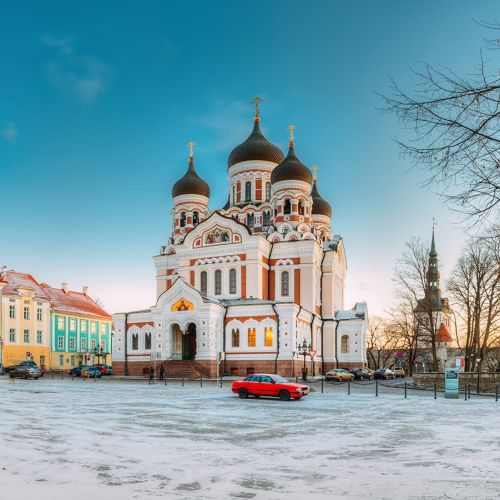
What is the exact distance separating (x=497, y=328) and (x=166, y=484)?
43032 millimetres

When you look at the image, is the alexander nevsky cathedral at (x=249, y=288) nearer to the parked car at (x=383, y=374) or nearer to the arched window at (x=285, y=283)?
the arched window at (x=285, y=283)

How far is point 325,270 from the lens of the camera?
57.9 metres

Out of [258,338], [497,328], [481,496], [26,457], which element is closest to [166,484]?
[26,457]

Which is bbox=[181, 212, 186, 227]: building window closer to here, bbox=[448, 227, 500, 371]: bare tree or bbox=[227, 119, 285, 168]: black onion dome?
bbox=[227, 119, 285, 168]: black onion dome

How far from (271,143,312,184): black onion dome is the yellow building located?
28.6 meters

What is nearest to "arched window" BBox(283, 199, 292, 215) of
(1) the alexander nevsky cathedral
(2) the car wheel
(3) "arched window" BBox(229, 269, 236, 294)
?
(1) the alexander nevsky cathedral

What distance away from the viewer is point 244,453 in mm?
11805

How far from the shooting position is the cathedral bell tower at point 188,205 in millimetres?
62331

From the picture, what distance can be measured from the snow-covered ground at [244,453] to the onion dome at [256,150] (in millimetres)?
42826

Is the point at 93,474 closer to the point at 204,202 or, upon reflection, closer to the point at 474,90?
the point at 474,90

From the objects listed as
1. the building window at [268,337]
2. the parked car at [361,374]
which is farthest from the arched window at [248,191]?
the parked car at [361,374]

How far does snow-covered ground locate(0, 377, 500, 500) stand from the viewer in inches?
345

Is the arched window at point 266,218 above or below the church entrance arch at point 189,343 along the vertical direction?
above

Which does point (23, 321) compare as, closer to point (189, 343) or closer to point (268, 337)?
point (189, 343)
